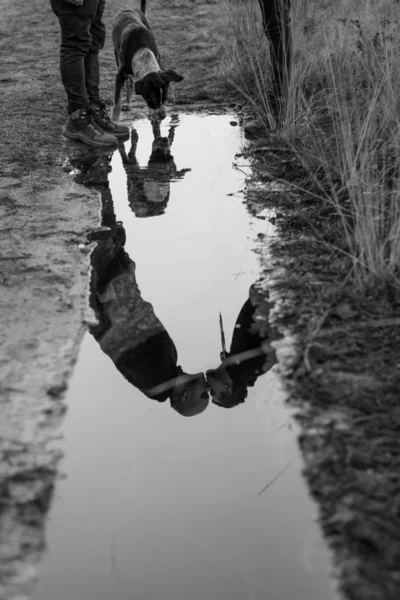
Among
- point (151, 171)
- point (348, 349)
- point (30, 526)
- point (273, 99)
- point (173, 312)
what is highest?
point (273, 99)

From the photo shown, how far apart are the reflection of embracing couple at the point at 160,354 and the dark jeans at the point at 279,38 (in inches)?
69.7

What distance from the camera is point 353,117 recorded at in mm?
3062

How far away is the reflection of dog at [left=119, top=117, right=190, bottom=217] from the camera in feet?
10.4

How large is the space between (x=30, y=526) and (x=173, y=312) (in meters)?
0.97

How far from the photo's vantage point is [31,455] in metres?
1.60

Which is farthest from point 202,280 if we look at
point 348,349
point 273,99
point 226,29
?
point 226,29

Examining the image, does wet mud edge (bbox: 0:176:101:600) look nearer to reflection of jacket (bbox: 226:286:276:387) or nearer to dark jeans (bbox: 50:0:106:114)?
reflection of jacket (bbox: 226:286:276:387)

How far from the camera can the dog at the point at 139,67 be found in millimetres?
4488

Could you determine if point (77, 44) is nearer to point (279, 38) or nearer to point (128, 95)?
point (279, 38)

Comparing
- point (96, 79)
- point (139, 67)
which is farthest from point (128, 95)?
point (96, 79)

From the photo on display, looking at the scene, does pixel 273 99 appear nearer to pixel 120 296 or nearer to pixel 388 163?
pixel 388 163

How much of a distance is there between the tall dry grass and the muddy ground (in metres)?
0.11

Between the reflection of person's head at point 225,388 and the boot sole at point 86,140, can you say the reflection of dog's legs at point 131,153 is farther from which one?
the reflection of person's head at point 225,388

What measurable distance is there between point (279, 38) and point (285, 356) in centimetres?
245
